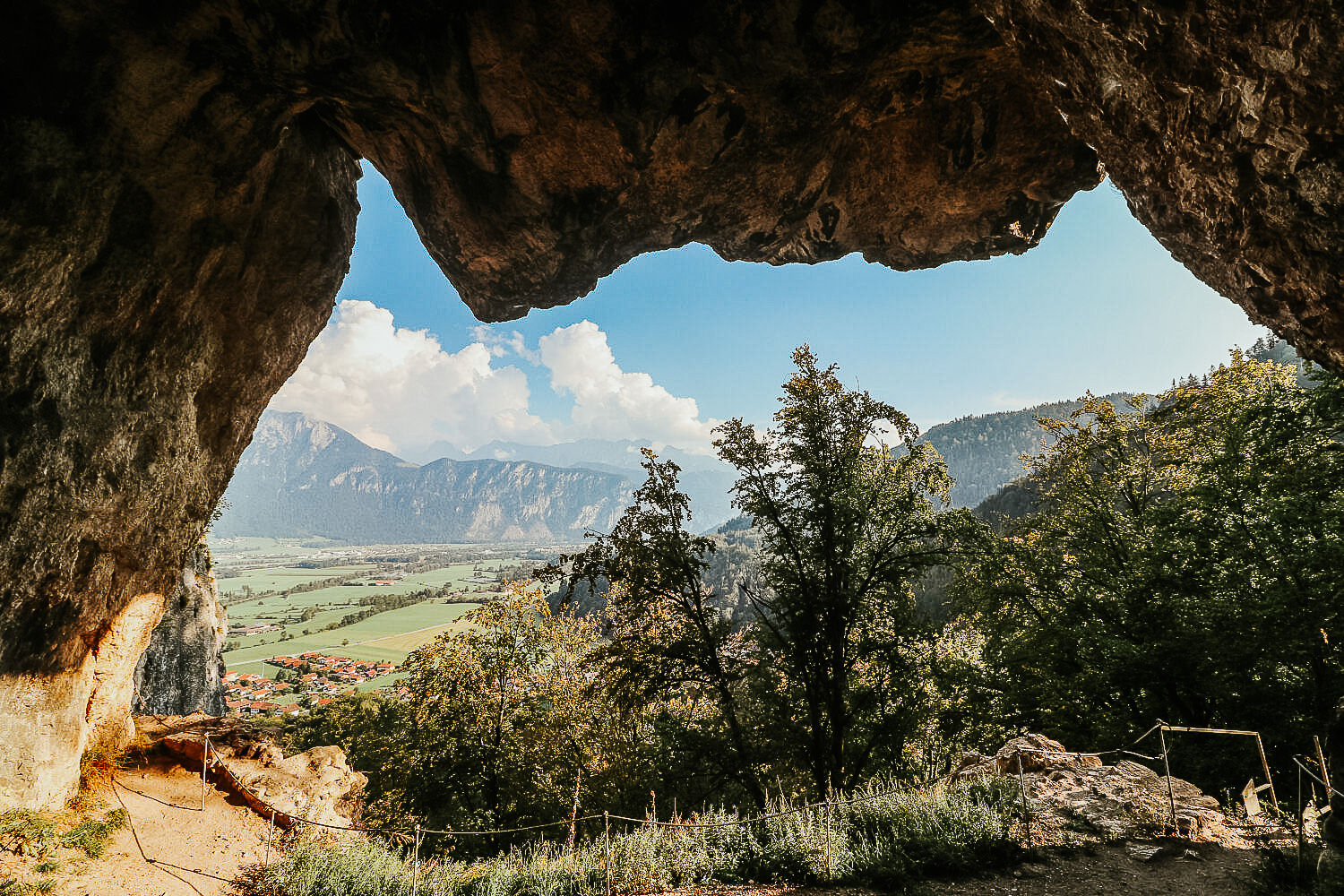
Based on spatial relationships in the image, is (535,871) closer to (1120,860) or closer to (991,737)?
(1120,860)

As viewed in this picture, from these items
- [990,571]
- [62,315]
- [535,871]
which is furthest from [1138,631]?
[62,315]

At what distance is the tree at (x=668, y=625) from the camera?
12.0m

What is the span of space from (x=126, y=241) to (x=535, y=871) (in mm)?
11367

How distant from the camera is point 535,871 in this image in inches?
305

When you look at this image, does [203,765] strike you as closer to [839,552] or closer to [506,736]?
[506,736]

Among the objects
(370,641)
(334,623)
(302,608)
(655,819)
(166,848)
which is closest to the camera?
(166,848)

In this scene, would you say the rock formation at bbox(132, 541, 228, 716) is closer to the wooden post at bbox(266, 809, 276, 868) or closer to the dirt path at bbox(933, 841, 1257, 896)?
the wooden post at bbox(266, 809, 276, 868)

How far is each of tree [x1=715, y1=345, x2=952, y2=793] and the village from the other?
49.0m

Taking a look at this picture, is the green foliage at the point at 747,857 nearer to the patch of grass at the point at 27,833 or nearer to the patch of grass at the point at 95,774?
the patch of grass at the point at 27,833

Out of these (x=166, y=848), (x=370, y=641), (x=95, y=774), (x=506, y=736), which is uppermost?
(x=95, y=774)

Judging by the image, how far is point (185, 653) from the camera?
18.8 meters

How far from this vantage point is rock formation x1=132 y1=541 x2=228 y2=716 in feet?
58.6

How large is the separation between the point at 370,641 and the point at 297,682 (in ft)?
149

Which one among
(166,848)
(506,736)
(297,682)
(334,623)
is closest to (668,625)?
(506,736)
